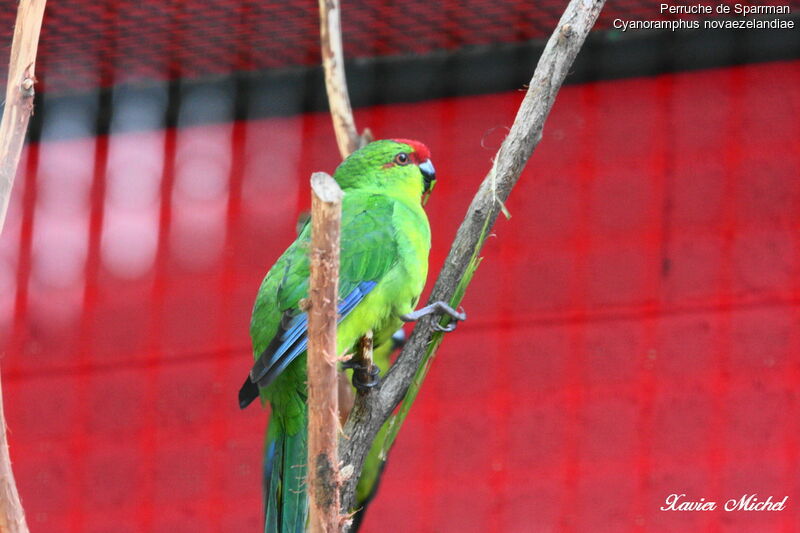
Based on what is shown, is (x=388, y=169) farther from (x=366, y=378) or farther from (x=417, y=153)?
(x=366, y=378)

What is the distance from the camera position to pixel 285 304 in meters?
1.83

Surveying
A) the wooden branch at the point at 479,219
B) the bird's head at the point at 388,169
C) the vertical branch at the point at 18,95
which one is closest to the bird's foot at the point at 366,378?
the wooden branch at the point at 479,219

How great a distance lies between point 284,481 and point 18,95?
68 cm

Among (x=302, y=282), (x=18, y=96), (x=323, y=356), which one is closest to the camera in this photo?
(x=323, y=356)

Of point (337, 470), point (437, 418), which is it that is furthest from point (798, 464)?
point (337, 470)

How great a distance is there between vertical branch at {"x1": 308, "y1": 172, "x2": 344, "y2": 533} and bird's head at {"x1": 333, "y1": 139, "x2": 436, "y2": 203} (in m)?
0.93

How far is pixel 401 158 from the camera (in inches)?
88.7

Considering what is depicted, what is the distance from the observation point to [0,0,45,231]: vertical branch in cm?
148

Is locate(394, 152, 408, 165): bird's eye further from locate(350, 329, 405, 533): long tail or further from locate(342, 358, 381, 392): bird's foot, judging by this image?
locate(342, 358, 381, 392): bird's foot

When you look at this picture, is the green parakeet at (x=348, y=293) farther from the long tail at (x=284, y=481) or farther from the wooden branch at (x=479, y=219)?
the wooden branch at (x=479, y=219)

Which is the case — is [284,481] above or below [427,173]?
below

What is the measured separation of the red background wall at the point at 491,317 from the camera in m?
2.93

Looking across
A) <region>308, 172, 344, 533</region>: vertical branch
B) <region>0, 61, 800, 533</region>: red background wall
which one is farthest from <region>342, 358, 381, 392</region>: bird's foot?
<region>0, 61, 800, 533</region>: red background wall

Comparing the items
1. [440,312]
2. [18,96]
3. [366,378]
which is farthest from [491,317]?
[18,96]
